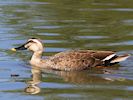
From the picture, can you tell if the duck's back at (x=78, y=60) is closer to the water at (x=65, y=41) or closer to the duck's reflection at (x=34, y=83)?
the water at (x=65, y=41)

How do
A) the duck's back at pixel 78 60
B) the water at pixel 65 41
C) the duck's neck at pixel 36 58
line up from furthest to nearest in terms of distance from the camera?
the duck's neck at pixel 36 58
the duck's back at pixel 78 60
the water at pixel 65 41

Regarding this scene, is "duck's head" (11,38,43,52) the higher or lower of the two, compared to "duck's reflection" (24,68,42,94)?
higher

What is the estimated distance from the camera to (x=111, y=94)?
1277cm

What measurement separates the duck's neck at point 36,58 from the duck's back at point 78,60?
44 centimetres

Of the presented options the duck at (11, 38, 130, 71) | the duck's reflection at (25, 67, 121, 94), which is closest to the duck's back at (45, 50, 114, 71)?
the duck at (11, 38, 130, 71)

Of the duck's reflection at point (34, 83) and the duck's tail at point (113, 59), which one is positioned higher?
the duck's tail at point (113, 59)

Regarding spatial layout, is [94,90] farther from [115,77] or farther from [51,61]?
[51,61]

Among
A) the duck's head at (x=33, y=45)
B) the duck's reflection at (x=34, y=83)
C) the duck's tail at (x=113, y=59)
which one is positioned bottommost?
the duck's reflection at (x=34, y=83)

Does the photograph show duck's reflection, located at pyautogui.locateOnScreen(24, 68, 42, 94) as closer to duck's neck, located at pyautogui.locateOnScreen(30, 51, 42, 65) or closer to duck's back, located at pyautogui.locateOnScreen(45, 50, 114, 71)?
duck's neck, located at pyautogui.locateOnScreen(30, 51, 42, 65)

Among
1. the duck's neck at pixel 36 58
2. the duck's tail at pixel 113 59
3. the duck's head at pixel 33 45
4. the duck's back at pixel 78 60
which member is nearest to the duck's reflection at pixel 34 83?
the duck's neck at pixel 36 58

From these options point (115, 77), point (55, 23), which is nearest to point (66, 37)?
point (55, 23)

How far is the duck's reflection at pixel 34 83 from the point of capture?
13.3 metres

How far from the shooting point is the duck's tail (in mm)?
15545

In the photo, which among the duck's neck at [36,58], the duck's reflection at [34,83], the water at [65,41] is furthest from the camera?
the duck's neck at [36,58]
